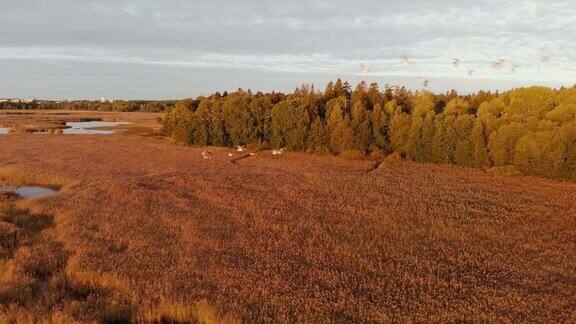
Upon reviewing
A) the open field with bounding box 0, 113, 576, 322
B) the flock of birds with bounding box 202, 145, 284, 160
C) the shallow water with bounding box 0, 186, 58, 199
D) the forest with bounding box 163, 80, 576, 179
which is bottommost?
the shallow water with bounding box 0, 186, 58, 199

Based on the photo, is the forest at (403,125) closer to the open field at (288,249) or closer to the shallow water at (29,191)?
the open field at (288,249)

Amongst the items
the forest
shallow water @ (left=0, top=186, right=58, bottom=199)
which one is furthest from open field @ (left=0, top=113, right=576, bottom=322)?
the forest

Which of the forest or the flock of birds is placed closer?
the forest

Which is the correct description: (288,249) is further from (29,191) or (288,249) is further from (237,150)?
(237,150)

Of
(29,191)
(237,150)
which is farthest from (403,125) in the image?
(29,191)

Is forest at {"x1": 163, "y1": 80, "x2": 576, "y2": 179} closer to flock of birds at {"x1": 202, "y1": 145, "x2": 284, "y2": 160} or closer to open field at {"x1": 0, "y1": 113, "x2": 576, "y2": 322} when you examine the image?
flock of birds at {"x1": 202, "y1": 145, "x2": 284, "y2": 160}
